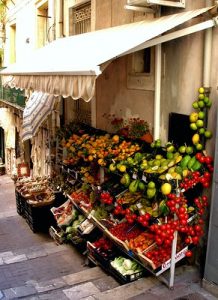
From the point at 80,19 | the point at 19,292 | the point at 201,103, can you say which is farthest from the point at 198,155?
the point at 80,19

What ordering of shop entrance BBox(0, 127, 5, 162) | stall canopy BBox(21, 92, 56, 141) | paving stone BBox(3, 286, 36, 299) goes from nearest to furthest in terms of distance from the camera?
paving stone BBox(3, 286, 36, 299)
stall canopy BBox(21, 92, 56, 141)
shop entrance BBox(0, 127, 5, 162)

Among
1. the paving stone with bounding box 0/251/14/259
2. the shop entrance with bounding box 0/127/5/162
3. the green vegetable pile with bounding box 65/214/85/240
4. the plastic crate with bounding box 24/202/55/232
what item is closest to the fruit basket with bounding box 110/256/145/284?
the green vegetable pile with bounding box 65/214/85/240

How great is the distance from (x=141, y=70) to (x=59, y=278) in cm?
400

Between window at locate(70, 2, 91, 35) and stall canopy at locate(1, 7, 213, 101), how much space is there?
82.9 inches

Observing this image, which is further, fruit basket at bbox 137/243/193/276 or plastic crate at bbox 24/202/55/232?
plastic crate at bbox 24/202/55/232

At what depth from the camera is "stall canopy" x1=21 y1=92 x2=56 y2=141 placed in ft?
32.5

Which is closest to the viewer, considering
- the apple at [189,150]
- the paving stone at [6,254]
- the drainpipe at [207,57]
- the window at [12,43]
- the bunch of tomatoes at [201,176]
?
the bunch of tomatoes at [201,176]

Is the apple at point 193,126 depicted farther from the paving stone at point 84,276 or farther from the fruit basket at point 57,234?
the fruit basket at point 57,234

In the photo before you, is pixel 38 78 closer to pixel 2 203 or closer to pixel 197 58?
pixel 197 58

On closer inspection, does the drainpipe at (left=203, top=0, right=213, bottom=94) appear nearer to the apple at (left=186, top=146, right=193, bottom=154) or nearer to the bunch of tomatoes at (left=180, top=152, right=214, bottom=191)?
the apple at (left=186, top=146, right=193, bottom=154)

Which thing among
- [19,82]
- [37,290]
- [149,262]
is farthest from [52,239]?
[149,262]

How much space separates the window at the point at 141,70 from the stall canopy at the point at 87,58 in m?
0.64

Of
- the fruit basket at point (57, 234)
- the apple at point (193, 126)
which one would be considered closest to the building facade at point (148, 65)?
the apple at point (193, 126)

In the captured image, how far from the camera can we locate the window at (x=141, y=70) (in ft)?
21.8
